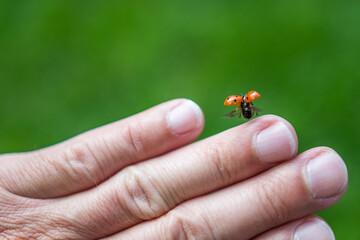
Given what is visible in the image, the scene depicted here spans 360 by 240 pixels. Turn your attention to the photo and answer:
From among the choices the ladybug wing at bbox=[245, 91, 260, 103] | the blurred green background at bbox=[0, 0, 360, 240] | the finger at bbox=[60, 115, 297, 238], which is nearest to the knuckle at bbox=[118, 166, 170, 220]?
the finger at bbox=[60, 115, 297, 238]

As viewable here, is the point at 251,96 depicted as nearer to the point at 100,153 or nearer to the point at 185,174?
the point at 185,174

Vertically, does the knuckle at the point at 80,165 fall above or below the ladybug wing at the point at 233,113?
below

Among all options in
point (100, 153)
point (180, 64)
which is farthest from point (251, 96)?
point (180, 64)

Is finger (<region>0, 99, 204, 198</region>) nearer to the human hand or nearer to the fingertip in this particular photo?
the human hand

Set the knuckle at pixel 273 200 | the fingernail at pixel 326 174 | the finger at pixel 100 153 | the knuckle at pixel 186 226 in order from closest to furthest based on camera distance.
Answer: the fingernail at pixel 326 174, the knuckle at pixel 273 200, the knuckle at pixel 186 226, the finger at pixel 100 153

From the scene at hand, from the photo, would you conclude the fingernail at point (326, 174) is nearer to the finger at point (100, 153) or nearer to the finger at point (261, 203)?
the finger at point (261, 203)

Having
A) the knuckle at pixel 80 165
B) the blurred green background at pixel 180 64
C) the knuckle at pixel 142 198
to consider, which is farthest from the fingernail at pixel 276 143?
the blurred green background at pixel 180 64
